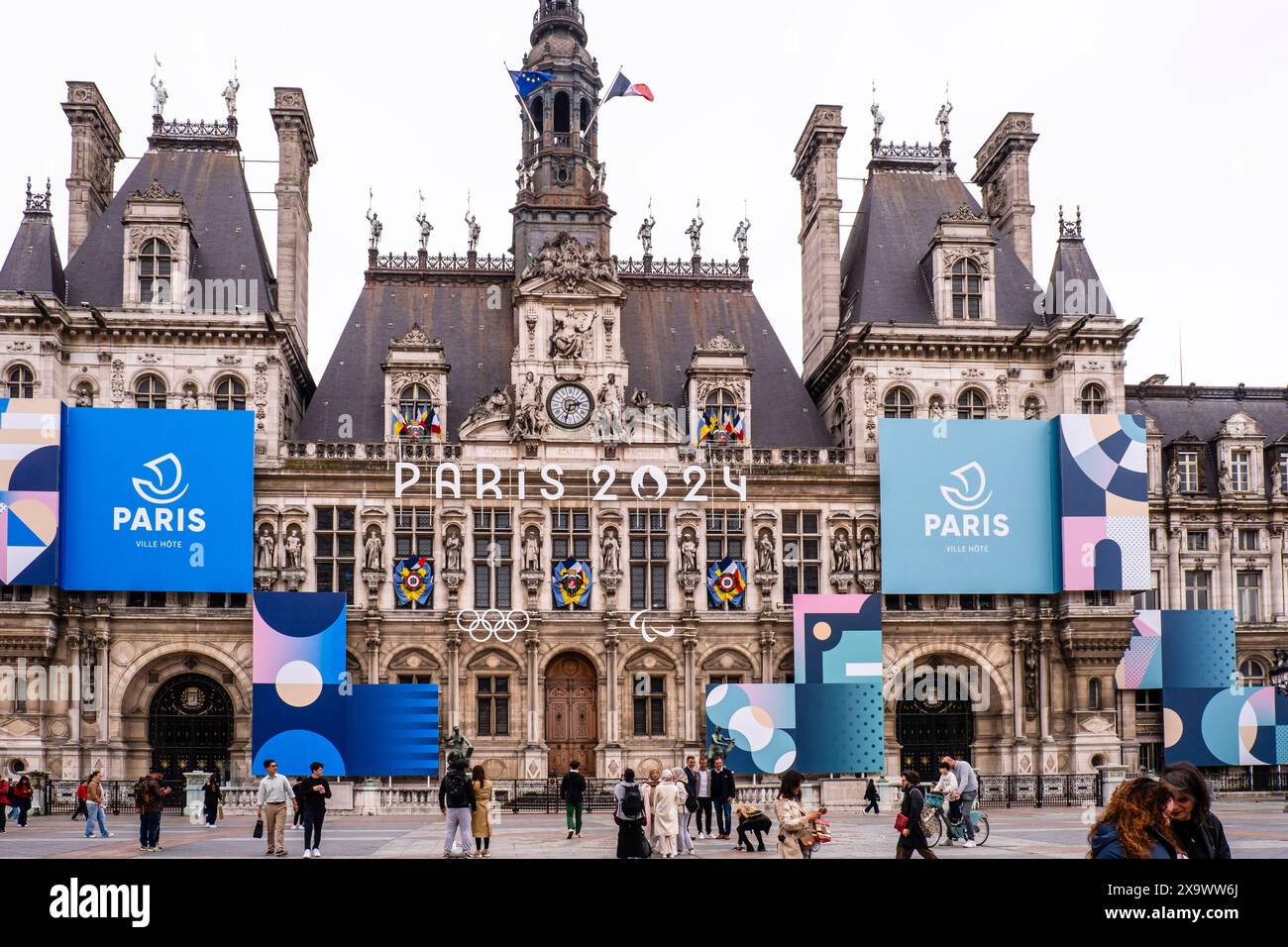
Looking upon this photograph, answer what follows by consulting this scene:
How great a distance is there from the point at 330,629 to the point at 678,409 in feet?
51.2

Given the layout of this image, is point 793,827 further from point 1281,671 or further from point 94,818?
point 1281,671

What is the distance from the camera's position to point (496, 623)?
2023 inches

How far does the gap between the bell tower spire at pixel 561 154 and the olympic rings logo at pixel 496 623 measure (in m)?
15.0

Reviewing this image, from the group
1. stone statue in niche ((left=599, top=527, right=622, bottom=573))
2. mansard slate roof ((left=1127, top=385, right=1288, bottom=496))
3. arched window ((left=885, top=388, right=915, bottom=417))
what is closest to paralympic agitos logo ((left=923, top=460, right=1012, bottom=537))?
arched window ((left=885, top=388, right=915, bottom=417))

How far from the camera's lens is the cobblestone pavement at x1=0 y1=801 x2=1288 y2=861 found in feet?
87.3

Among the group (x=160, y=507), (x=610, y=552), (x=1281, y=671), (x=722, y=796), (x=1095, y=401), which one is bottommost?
(x=722, y=796)

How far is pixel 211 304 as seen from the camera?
53094 millimetres

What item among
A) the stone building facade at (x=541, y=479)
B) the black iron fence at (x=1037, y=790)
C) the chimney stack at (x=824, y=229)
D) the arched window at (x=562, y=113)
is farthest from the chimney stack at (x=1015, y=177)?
the black iron fence at (x=1037, y=790)

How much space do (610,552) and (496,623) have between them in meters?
4.76

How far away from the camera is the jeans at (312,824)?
25.2 metres

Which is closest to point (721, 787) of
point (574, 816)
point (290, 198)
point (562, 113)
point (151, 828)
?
point (574, 816)

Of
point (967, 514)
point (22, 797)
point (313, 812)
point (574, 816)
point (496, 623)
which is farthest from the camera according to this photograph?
point (967, 514)

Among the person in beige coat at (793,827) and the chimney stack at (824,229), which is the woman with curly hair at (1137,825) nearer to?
the person in beige coat at (793,827)
